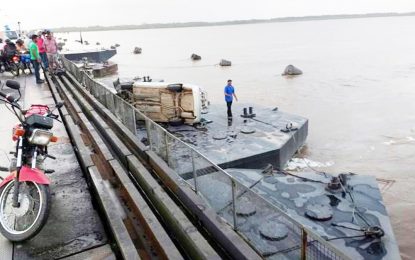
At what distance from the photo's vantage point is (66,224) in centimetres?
552

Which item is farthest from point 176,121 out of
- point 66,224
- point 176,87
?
point 66,224

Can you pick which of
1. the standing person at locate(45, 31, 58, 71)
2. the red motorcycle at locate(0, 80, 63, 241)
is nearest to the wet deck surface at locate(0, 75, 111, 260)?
the red motorcycle at locate(0, 80, 63, 241)

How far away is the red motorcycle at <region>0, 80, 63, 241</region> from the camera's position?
16.6ft

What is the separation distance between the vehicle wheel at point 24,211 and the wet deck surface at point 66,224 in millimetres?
182

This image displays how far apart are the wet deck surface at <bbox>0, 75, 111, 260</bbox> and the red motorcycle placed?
22 cm

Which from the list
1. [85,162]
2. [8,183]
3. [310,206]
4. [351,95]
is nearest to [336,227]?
[310,206]

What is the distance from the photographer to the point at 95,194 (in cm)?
593

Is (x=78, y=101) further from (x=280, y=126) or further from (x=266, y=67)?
(x=266, y=67)

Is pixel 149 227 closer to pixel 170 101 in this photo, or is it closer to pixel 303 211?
pixel 303 211

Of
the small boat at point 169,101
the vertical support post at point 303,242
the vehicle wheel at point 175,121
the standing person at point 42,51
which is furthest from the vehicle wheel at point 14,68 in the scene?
the vertical support post at point 303,242

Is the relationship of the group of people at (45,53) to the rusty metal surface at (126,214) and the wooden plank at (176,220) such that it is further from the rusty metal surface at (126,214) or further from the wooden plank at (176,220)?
the wooden plank at (176,220)

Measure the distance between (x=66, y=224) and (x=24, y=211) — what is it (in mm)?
630

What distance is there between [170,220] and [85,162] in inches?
94.3

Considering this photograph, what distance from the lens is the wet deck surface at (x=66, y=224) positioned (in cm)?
492
